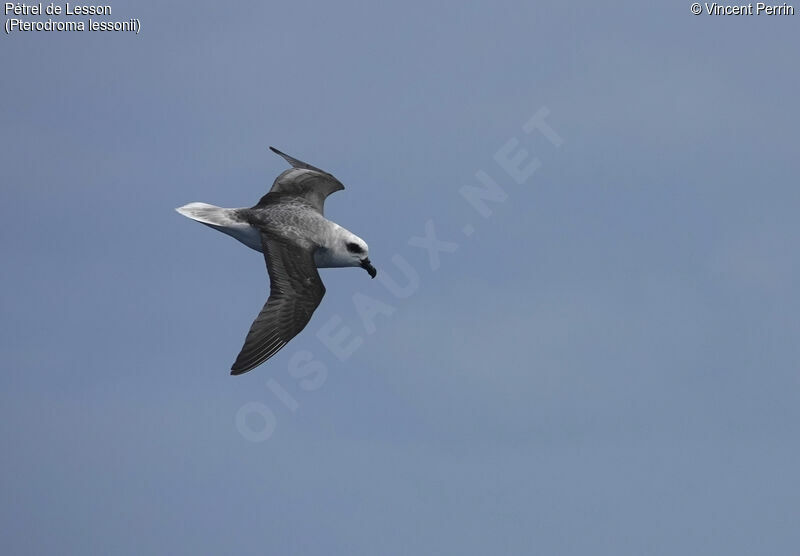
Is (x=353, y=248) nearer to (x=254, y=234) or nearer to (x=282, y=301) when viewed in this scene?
(x=254, y=234)

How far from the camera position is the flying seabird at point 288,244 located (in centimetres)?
2511

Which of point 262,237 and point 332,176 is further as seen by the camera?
point 332,176

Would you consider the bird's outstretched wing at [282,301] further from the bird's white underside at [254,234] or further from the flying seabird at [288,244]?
the bird's white underside at [254,234]

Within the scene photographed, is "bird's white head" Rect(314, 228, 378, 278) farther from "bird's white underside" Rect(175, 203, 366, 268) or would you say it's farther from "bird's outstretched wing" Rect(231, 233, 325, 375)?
"bird's outstretched wing" Rect(231, 233, 325, 375)

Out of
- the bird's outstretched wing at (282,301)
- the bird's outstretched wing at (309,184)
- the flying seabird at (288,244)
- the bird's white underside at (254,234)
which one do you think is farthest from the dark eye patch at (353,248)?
the bird's outstretched wing at (309,184)

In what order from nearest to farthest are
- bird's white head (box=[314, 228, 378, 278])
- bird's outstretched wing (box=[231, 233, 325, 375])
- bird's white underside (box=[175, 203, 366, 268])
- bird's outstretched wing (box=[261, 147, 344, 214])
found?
bird's outstretched wing (box=[231, 233, 325, 375]) → bird's white underside (box=[175, 203, 366, 268]) → bird's white head (box=[314, 228, 378, 278]) → bird's outstretched wing (box=[261, 147, 344, 214])

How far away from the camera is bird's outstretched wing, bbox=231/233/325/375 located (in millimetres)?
24625

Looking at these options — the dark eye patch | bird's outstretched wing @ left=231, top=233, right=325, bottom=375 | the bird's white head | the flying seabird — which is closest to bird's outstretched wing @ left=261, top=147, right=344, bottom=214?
the flying seabird

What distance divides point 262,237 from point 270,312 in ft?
7.50

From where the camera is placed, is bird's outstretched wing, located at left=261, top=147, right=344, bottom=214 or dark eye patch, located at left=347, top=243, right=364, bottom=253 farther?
bird's outstretched wing, located at left=261, top=147, right=344, bottom=214

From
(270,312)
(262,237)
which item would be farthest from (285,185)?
(270,312)

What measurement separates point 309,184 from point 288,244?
3.58 metres

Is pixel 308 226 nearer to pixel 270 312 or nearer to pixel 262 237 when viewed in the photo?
pixel 262 237

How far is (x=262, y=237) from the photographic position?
1064 inches
